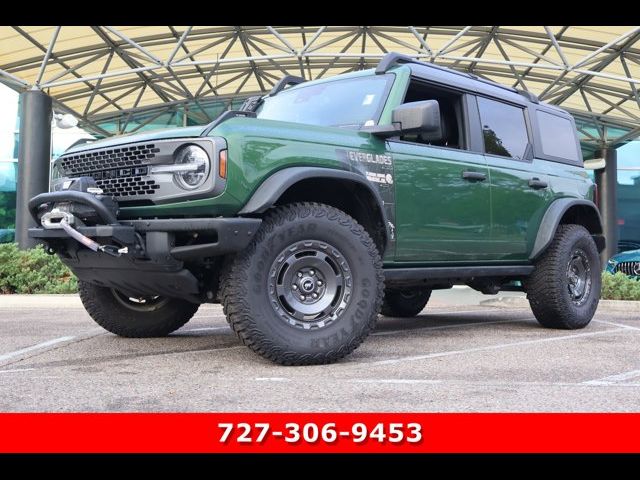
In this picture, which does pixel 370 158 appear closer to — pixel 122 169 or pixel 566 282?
pixel 122 169

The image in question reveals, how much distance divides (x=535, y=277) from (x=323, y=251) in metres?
2.83

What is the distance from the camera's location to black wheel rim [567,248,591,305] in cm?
645

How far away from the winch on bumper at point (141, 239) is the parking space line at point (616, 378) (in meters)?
2.04

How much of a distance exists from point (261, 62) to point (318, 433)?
17.2m

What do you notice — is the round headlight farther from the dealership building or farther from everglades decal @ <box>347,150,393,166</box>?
the dealership building

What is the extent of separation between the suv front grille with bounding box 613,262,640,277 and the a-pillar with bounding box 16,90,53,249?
10.9 meters

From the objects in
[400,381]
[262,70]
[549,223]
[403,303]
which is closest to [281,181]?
[400,381]

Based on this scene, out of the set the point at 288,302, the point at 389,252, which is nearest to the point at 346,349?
the point at 288,302

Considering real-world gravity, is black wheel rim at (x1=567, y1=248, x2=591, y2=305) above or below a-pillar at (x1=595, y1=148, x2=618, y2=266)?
above

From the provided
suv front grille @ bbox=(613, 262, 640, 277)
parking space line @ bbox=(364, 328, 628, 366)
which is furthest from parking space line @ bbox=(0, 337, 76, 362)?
suv front grille @ bbox=(613, 262, 640, 277)

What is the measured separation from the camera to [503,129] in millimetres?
6031

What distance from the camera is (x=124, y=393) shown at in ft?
10.9

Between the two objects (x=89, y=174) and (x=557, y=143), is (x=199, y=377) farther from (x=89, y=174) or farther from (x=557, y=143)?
(x=557, y=143)

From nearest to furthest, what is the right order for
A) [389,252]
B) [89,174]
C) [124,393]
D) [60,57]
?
[124,393]
[89,174]
[389,252]
[60,57]
